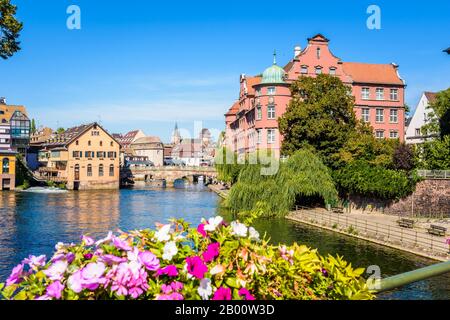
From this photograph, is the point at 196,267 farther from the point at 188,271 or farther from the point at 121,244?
the point at 121,244

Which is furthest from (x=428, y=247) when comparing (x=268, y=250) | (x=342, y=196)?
(x=268, y=250)

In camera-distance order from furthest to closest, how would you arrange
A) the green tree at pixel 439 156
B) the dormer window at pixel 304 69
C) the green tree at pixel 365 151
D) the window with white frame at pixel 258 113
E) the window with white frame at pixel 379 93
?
the window with white frame at pixel 379 93
the dormer window at pixel 304 69
the window with white frame at pixel 258 113
the green tree at pixel 365 151
the green tree at pixel 439 156

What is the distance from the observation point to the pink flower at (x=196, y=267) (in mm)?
2904

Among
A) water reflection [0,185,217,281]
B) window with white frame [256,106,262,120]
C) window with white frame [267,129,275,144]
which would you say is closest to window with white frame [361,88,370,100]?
window with white frame [267,129,275,144]

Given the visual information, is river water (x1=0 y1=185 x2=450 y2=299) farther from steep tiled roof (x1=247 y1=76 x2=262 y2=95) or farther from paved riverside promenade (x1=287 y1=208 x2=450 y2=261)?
steep tiled roof (x1=247 y1=76 x2=262 y2=95)

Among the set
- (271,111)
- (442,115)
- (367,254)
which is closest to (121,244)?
(367,254)

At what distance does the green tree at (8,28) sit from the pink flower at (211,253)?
19.7 m

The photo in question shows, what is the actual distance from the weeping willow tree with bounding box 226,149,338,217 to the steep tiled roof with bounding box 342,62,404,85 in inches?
758

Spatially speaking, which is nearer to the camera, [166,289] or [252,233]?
[166,289]

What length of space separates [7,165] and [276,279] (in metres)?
89.6

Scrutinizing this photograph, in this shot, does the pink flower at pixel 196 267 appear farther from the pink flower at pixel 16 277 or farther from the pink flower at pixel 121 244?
the pink flower at pixel 16 277

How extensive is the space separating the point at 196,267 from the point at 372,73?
62294mm

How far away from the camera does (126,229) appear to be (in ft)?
126

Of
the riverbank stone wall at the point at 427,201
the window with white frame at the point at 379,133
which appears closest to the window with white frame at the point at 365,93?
the window with white frame at the point at 379,133
